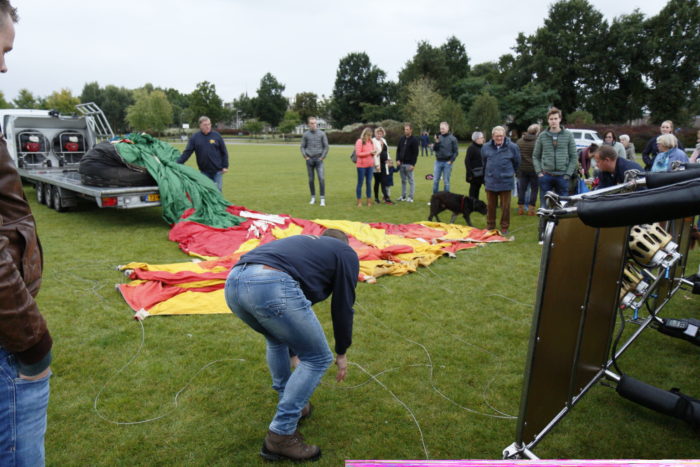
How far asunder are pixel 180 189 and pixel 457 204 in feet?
17.8

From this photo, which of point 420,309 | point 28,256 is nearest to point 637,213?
point 28,256

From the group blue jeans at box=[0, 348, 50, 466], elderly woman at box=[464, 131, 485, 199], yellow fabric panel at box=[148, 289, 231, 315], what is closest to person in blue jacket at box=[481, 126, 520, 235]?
elderly woman at box=[464, 131, 485, 199]

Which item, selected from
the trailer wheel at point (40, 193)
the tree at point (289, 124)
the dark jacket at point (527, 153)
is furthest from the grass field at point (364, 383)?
the tree at point (289, 124)

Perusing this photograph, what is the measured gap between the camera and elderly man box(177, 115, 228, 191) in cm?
975

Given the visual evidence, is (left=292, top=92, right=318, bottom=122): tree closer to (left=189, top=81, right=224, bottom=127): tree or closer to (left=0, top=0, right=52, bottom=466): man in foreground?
(left=189, top=81, right=224, bottom=127): tree

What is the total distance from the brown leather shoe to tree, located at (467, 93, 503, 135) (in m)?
42.9

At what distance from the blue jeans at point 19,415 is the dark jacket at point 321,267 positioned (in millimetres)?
1199

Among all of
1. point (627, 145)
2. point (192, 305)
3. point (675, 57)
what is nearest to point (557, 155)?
point (627, 145)

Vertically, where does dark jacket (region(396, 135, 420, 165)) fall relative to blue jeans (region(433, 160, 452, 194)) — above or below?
above

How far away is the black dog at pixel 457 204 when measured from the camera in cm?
927

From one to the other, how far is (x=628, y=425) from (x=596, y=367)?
505 millimetres

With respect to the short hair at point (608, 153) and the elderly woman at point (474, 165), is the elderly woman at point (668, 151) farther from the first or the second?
the elderly woman at point (474, 165)

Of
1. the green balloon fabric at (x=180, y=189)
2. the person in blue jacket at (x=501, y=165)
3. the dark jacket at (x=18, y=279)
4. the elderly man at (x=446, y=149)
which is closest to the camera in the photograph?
the dark jacket at (x=18, y=279)

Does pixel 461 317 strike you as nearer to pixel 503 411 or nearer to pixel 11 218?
pixel 503 411
